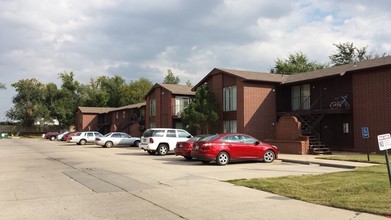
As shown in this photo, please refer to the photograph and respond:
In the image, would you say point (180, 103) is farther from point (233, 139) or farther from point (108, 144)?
point (233, 139)

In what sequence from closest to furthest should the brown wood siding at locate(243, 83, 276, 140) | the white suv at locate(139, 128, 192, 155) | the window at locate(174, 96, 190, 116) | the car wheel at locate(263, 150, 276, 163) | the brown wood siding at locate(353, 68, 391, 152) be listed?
the car wheel at locate(263, 150, 276, 163) → the brown wood siding at locate(353, 68, 391, 152) → the white suv at locate(139, 128, 192, 155) → the brown wood siding at locate(243, 83, 276, 140) → the window at locate(174, 96, 190, 116)

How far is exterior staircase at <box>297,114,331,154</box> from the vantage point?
2685 cm

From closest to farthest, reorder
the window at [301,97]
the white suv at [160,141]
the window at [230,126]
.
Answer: the white suv at [160,141]
the window at [301,97]
the window at [230,126]

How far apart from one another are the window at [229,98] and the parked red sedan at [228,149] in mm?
13890

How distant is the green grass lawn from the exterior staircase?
1221cm

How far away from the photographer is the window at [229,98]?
34.5m

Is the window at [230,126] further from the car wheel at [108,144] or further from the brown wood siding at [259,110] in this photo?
the car wheel at [108,144]

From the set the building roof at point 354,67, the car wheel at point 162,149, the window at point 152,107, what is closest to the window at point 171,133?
the car wheel at point 162,149

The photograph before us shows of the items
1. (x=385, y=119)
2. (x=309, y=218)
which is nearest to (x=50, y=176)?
(x=309, y=218)

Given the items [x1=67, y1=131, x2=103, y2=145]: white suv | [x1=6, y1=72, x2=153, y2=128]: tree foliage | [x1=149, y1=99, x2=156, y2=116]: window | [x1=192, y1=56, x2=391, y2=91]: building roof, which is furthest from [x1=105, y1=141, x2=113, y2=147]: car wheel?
[x1=6, y1=72, x2=153, y2=128]: tree foliage

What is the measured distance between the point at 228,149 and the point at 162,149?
802 centimetres

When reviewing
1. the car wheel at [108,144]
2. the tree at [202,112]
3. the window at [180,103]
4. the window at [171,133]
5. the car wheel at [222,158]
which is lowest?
the car wheel at [222,158]

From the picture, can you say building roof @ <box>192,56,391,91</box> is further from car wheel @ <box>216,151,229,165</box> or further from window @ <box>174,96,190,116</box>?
car wheel @ <box>216,151,229,165</box>

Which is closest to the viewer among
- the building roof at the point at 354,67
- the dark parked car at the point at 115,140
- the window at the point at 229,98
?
the building roof at the point at 354,67
